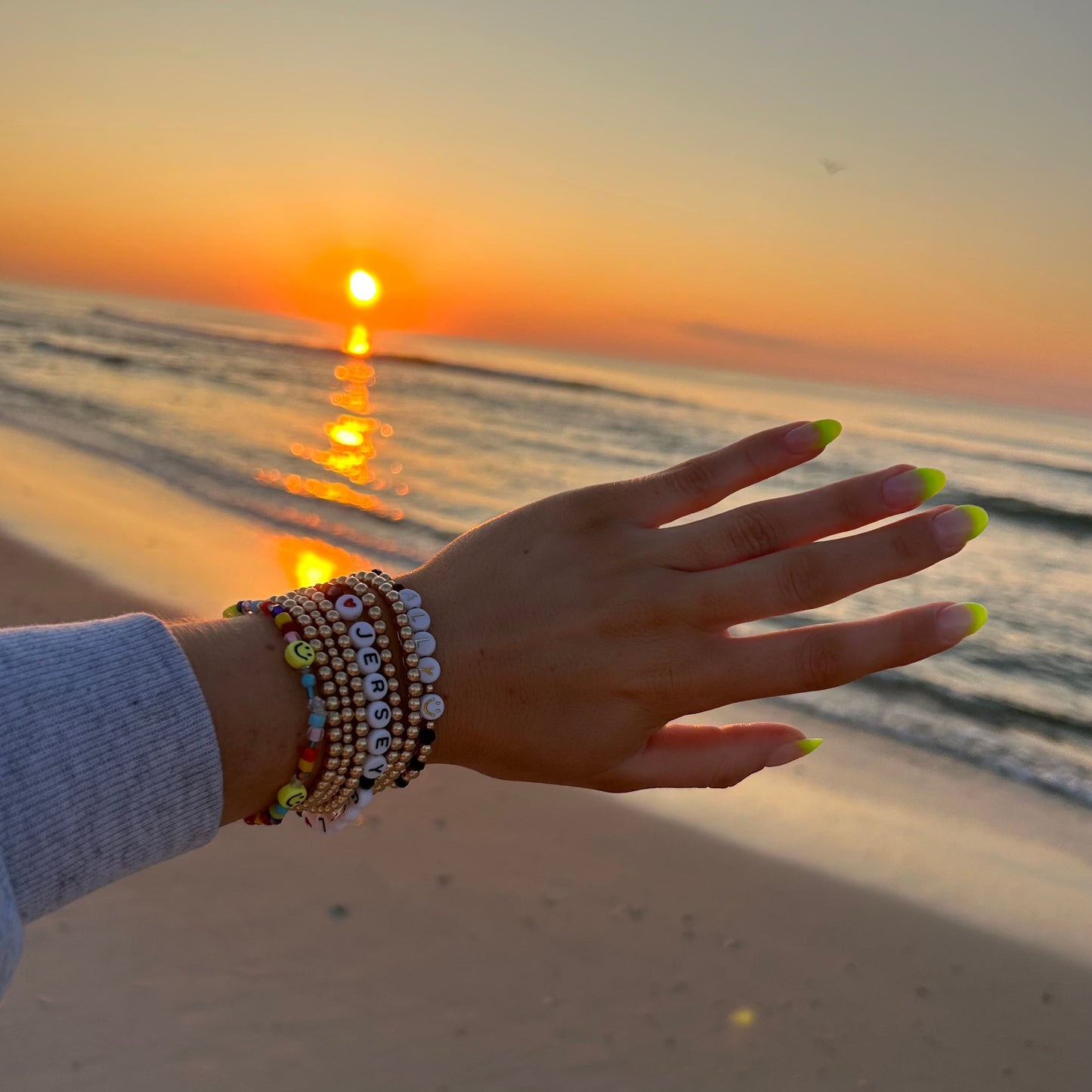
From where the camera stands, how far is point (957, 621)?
1.40 metres

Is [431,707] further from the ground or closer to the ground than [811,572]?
closer to the ground

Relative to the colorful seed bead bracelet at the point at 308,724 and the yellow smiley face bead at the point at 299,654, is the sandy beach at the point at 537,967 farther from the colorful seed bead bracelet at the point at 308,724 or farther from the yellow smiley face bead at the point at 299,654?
the yellow smiley face bead at the point at 299,654

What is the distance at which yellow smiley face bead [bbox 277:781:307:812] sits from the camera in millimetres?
1139

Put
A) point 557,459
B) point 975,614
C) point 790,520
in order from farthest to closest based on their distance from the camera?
point 557,459 → point 790,520 → point 975,614

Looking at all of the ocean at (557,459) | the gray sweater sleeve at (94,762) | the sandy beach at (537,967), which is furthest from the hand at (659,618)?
the ocean at (557,459)

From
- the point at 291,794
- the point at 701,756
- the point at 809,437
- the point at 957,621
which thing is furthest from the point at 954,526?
the point at 291,794

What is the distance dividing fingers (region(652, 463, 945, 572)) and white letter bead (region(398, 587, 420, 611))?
1.27 ft

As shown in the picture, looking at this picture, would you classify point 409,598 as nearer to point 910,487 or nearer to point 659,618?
point 659,618

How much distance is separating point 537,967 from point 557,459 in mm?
13004

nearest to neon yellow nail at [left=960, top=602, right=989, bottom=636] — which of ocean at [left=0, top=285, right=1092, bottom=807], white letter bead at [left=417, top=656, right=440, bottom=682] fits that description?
white letter bead at [left=417, top=656, right=440, bottom=682]

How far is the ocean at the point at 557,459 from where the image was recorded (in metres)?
5.34

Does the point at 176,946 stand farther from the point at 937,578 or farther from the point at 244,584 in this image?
the point at 937,578

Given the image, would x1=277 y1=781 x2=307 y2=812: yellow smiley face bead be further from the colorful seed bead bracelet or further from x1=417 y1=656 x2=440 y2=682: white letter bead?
x1=417 y1=656 x2=440 y2=682: white letter bead

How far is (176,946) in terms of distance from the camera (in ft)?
8.00
